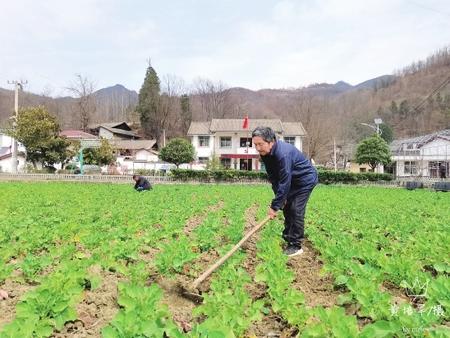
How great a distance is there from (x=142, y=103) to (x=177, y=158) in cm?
2789

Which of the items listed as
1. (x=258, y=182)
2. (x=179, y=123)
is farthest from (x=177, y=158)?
(x=179, y=123)

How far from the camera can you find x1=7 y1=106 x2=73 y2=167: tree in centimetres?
3141

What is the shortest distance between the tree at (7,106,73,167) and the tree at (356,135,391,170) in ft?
86.6

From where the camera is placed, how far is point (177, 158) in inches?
1580

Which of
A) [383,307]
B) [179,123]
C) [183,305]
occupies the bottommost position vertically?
[183,305]

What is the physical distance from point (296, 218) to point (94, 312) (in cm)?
308

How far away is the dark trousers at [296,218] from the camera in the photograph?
559 centimetres

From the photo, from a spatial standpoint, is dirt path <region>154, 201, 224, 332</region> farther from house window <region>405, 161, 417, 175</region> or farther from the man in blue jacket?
house window <region>405, 161, 417, 175</region>

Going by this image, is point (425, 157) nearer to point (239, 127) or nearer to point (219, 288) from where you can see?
point (239, 127)

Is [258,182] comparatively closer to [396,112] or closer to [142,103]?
[142,103]

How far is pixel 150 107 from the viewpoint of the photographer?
64.2m

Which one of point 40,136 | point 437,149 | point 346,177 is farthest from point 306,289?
point 437,149

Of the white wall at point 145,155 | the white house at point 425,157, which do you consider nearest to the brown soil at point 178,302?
the white house at point 425,157

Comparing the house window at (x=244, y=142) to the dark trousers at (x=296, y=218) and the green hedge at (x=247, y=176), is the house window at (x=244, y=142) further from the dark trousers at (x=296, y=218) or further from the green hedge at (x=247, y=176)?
the dark trousers at (x=296, y=218)
